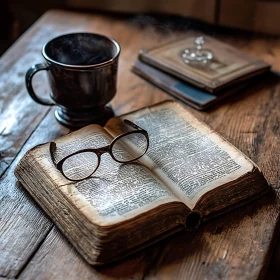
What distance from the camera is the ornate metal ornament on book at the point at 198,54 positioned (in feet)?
4.21

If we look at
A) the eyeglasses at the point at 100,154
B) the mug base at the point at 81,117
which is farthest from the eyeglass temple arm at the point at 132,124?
the mug base at the point at 81,117

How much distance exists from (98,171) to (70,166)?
0.05 meters

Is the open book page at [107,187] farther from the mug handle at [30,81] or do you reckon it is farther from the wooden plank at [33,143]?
the mug handle at [30,81]

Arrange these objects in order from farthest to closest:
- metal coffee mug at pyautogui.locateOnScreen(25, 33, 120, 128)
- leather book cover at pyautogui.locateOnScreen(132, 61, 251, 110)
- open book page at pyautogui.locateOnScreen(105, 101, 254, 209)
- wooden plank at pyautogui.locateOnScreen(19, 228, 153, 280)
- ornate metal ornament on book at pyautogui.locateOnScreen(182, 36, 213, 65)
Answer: ornate metal ornament on book at pyautogui.locateOnScreen(182, 36, 213, 65) → leather book cover at pyautogui.locateOnScreen(132, 61, 251, 110) → metal coffee mug at pyautogui.locateOnScreen(25, 33, 120, 128) → open book page at pyautogui.locateOnScreen(105, 101, 254, 209) → wooden plank at pyautogui.locateOnScreen(19, 228, 153, 280)

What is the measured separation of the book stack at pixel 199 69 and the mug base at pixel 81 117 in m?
0.20

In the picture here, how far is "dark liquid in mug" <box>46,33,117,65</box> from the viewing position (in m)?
1.10

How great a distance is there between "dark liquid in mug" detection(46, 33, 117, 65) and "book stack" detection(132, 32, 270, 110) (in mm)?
183

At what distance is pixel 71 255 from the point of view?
0.78 metres

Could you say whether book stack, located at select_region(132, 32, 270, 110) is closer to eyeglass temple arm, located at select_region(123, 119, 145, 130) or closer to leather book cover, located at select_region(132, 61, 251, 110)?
leather book cover, located at select_region(132, 61, 251, 110)

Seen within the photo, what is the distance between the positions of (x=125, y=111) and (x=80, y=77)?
0.57 feet

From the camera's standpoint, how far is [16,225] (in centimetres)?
83

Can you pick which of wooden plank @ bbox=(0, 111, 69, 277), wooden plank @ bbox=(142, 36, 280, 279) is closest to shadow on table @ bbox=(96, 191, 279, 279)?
wooden plank @ bbox=(142, 36, 280, 279)

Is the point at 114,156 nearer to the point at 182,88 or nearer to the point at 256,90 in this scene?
the point at 182,88

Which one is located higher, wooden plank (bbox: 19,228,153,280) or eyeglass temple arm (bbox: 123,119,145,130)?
eyeglass temple arm (bbox: 123,119,145,130)
